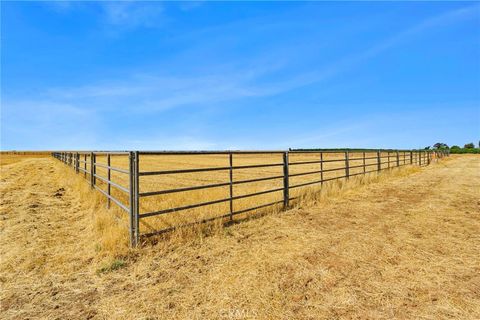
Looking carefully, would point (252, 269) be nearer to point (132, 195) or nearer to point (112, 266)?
point (112, 266)

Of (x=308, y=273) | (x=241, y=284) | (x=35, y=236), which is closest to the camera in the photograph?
(x=241, y=284)

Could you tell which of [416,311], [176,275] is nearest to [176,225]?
[176,275]

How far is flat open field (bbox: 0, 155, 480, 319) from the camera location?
312cm

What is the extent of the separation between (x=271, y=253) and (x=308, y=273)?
2.82 ft

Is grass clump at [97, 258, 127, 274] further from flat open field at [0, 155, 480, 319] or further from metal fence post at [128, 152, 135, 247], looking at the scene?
metal fence post at [128, 152, 135, 247]

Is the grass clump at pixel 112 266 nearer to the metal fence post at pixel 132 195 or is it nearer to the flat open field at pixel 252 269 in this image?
the flat open field at pixel 252 269

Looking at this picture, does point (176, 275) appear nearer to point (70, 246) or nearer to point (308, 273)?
point (308, 273)

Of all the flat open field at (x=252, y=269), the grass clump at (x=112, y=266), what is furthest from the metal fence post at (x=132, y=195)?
the grass clump at (x=112, y=266)

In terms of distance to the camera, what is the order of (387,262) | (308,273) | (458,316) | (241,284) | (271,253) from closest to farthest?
(458,316) → (241,284) → (308,273) → (387,262) → (271,253)

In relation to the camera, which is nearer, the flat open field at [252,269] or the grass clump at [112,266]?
the flat open field at [252,269]

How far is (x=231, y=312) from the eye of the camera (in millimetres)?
3012

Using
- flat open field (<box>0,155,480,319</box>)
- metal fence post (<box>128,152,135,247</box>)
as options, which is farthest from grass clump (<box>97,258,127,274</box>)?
metal fence post (<box>128,152,135,247</box>)

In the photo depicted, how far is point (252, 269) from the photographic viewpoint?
13.2 ft

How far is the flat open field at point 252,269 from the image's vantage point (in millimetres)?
3125
